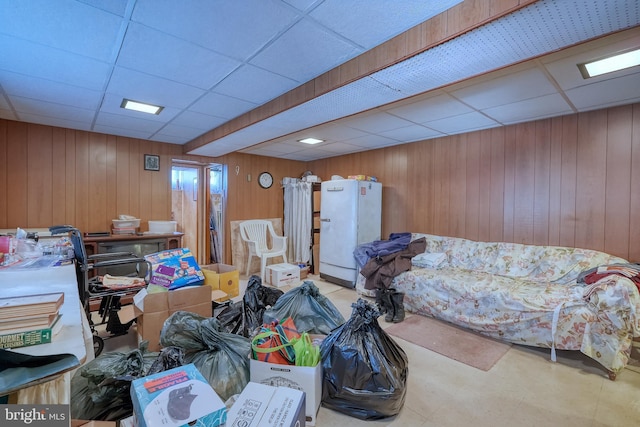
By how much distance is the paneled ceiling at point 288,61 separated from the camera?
1463mm

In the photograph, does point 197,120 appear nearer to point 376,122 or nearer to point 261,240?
point 376,122

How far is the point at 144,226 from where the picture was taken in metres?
4.49

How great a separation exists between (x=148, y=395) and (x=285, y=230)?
471 cm

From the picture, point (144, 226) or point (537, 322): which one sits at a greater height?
point (144, 226)

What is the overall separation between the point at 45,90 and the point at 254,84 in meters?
1.85

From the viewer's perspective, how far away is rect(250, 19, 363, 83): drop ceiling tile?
1.70 meters

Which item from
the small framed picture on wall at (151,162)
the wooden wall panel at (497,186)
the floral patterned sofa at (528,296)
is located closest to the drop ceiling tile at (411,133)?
the wooden wall panel at (497,186)

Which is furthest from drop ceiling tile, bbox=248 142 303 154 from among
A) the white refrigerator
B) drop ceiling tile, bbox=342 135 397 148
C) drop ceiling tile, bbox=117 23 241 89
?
drop ceiling tile, bbox=117 23 241 89

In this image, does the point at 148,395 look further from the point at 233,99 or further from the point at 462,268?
the point at 462,268

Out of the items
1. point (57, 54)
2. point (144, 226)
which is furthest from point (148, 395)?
point (144, 226)

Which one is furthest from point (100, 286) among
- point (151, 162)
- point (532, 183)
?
point (532, 183)

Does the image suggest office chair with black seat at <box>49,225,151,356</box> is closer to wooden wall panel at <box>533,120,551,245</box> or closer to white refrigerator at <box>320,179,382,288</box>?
white refrigerator at <box>320,179,382,288</box>

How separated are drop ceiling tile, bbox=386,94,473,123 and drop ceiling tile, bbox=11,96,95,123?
3.29 m

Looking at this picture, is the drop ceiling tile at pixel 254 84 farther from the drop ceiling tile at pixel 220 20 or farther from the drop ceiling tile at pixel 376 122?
the drop ceiling tile at pixel 376 122
